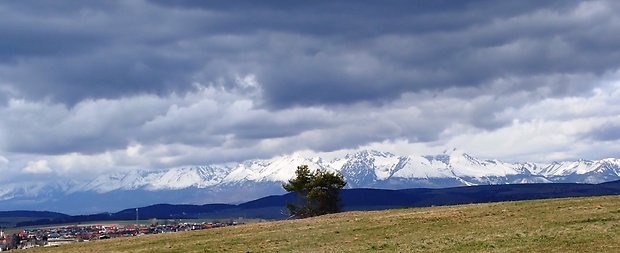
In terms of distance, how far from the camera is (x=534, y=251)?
143 feet

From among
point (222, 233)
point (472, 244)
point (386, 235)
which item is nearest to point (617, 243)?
point (472, 244)

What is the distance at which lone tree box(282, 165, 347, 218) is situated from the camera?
11488cm

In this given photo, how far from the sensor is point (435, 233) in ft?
182

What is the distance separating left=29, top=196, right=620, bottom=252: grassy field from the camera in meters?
47.2

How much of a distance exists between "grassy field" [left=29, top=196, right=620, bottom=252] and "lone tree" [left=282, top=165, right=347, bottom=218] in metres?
38.4

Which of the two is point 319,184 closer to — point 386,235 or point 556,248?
point 386,235

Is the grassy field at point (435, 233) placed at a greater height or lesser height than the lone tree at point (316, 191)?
lesser

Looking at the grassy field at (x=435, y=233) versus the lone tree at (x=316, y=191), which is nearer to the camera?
the grassy field at (x=435, y=233)

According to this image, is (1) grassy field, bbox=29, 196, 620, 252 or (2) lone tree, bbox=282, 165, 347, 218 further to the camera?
(2) lone tree, bbox=282, 165, 347, 218

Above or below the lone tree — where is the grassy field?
below

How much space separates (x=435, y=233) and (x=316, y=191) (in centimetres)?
5970

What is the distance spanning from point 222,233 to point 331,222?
1012 cm

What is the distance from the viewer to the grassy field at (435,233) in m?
47.2

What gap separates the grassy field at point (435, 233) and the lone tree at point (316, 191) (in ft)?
126
